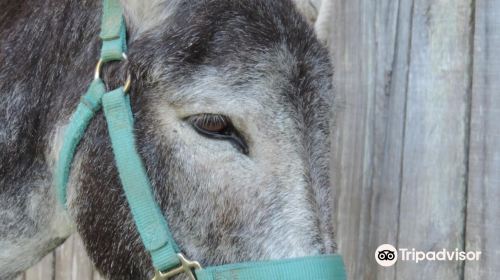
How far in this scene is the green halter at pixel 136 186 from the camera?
1916 millimetres

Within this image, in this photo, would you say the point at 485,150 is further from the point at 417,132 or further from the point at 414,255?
the point at 414,255

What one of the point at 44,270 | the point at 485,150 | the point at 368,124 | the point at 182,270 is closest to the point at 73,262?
the point at 44,270

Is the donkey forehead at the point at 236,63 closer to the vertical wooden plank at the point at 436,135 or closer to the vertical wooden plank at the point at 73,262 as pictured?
the vertical wooden plank at the point at 436,135

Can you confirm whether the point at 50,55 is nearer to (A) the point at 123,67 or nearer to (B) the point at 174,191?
(A) the point at 123,67

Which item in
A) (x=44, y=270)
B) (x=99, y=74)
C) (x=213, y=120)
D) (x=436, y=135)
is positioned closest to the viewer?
(x=213, y=120)

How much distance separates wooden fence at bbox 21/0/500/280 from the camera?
2418 mm

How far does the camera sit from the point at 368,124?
2.75 m

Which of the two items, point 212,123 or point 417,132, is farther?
point 417,132

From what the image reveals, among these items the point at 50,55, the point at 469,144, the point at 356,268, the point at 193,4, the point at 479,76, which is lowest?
the point at 356,268

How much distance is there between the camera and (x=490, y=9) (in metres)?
2.40

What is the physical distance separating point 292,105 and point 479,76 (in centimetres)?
75

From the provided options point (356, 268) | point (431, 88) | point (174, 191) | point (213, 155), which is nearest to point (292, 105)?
point (213, 155)

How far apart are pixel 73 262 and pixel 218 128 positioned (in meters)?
2.15

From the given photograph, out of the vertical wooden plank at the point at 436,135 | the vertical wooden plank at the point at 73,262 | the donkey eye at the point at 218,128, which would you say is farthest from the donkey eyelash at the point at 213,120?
the vertical wooden plank at the point at 73,262
